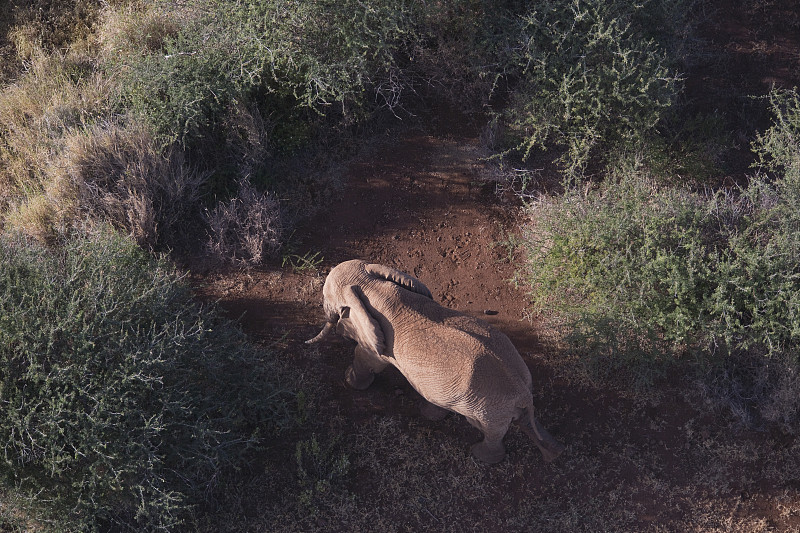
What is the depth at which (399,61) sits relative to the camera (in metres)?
8.45

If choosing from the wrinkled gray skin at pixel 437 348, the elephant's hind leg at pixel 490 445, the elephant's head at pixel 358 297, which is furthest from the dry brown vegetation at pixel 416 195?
the elephant's head at pixel 358 297

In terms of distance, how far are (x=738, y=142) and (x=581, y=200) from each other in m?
3.18

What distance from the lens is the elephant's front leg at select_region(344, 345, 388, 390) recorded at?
18.9 feet

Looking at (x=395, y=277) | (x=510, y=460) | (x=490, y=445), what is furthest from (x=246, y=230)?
(x=510, y=460)

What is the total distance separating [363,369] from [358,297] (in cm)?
104

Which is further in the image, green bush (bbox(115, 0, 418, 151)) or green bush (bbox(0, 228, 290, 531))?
green bush (bbox(115, 0, 418, 151))

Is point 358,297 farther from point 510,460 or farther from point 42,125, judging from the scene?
point 42,125

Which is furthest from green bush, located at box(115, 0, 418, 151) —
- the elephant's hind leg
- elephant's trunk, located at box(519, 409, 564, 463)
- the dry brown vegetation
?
elephant's trunk, located at box(519, 409, 564, 463)

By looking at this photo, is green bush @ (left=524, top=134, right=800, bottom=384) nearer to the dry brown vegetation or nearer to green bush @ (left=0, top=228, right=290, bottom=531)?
the dry brown vegetation

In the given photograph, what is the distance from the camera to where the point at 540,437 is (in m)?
5.46

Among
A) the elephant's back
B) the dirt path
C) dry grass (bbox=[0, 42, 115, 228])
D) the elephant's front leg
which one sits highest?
dry grass (bbox=[0, 42, 115, 228])

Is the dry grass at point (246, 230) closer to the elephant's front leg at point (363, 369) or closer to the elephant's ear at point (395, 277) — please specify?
the elephant's front leg at point (363, 369)

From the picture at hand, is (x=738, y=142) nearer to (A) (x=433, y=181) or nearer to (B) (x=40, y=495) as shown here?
(A) (x=433, y=181)

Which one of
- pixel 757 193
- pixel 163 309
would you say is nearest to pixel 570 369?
pixel 757 193
